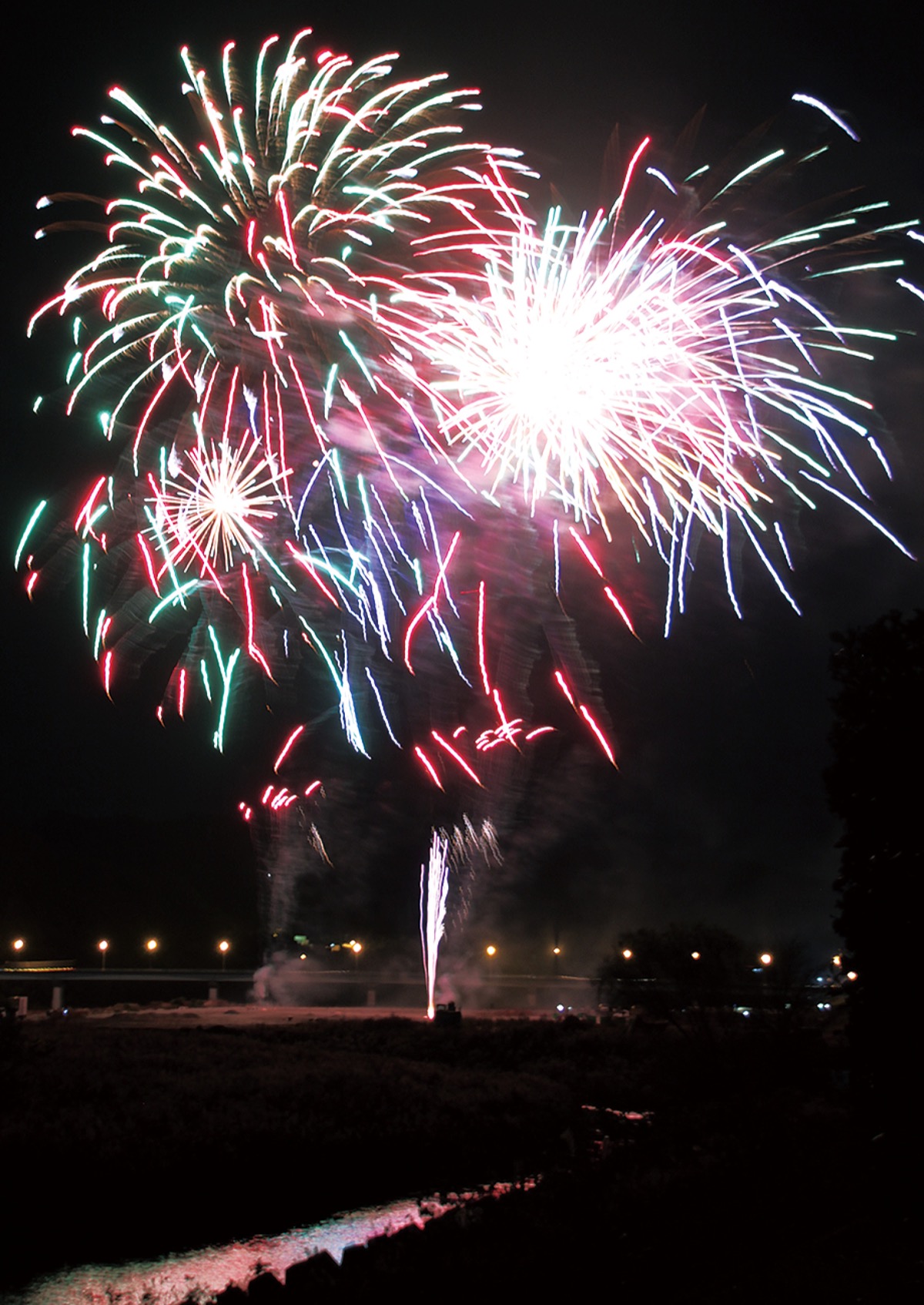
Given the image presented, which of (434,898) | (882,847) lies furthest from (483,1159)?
(434,898)

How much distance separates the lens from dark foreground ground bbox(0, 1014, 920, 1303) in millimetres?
8133

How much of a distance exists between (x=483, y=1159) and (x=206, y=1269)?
609 centimetres

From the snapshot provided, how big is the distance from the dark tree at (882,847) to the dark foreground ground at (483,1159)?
694mm

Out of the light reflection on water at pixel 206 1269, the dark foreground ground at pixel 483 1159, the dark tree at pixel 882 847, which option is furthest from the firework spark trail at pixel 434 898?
the dark tree at pixel 882 847

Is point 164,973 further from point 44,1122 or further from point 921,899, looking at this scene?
point 921,899

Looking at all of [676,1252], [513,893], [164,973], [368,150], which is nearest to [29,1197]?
[676,1252]

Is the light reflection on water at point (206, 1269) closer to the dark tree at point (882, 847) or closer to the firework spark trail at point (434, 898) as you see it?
the dark tree at point (882, 847)

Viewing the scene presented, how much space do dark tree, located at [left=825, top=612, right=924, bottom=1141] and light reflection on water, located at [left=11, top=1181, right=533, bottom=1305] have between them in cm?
464

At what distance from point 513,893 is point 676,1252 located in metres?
50.7

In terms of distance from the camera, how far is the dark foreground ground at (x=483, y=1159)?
26.7 feet

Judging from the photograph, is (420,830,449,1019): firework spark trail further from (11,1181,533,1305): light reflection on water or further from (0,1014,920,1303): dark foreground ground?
(11,1181,533,1305): light reflection on water

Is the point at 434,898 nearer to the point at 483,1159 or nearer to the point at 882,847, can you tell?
the point at 483,1159

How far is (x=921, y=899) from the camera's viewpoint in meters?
9.09

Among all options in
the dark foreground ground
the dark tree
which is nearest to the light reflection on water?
the dark foreground ground
